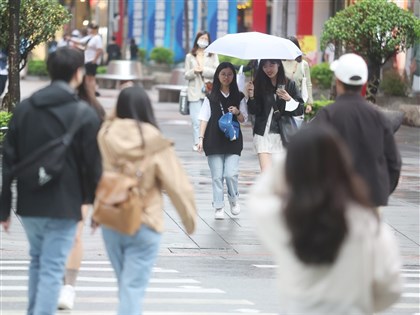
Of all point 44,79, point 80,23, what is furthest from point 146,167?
point 80,23

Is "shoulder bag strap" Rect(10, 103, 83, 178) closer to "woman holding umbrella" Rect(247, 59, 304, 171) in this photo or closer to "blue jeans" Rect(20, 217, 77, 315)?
"blue jeans" Rect(20, 217, 77, 315)

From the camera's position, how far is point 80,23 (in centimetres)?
5972

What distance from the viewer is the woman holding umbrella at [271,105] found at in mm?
13727

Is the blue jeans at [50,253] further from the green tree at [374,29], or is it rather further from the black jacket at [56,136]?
the green tree at [374,29]

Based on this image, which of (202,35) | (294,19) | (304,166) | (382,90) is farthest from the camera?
Result: (294,19)

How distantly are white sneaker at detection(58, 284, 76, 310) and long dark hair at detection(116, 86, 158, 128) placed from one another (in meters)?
1.98

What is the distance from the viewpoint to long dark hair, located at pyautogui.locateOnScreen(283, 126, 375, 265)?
15.9ft

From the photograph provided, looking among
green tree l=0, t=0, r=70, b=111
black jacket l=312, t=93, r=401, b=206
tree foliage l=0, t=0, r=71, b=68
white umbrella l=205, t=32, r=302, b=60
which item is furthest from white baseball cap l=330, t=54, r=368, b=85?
tree foliage l=0, t=0, r=71, b=68

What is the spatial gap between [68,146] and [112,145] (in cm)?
30

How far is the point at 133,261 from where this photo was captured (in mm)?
7273

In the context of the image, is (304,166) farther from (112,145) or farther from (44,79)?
(44,79)

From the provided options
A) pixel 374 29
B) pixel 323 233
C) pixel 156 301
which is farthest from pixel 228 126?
pixel 374 29

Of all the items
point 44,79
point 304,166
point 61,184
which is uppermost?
point 304,166

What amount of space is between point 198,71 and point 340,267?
15.0 meters
